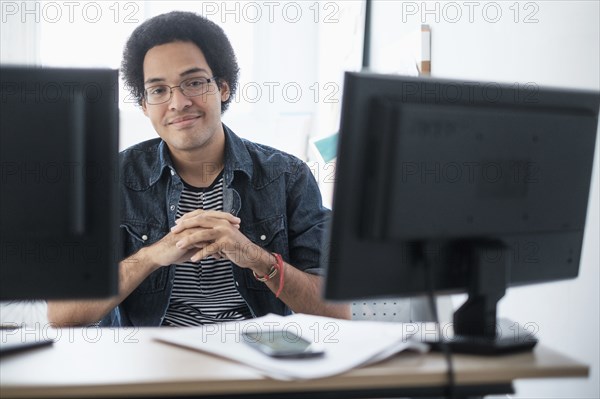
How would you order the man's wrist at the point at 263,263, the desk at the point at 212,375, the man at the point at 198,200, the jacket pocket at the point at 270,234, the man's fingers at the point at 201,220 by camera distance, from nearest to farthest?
1. the desk at the point at 212,375
2. the man's fingers at the point at 201,220
3. the man's wrist at the point at 263,263
4. the man at the point at 198,200
5. the jacket pocket at the point at 270,234

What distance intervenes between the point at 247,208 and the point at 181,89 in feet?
1.16

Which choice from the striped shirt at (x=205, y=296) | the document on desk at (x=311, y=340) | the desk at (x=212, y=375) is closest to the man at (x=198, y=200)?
the striped shirt at (x=205, y=296)

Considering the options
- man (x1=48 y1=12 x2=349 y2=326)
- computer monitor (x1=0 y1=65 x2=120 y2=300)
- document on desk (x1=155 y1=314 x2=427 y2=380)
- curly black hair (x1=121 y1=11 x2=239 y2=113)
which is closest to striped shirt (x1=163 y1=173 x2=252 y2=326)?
man (x1=48 y1=12 x2=349 y2=326)

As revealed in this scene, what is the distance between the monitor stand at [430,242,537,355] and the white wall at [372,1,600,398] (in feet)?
1.73

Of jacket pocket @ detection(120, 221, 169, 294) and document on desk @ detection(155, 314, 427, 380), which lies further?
jacket pocket @ detection(120, 221, 169, 294)

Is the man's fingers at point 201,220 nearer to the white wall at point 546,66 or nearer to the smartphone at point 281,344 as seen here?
the smartphone at point 281,344

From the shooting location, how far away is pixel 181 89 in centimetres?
176

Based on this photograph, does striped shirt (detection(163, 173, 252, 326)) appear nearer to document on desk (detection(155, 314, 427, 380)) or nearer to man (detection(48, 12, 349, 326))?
man (detection(48, 12, 349, 326))

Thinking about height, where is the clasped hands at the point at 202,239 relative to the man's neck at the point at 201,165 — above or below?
below

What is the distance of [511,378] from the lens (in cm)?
94

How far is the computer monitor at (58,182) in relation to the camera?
3.01ft

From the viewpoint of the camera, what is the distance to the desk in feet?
2.83

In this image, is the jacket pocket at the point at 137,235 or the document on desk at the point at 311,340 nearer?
the document on desk at the point at 311,340

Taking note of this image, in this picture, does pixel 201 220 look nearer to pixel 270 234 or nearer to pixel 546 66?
pixel 270 234
